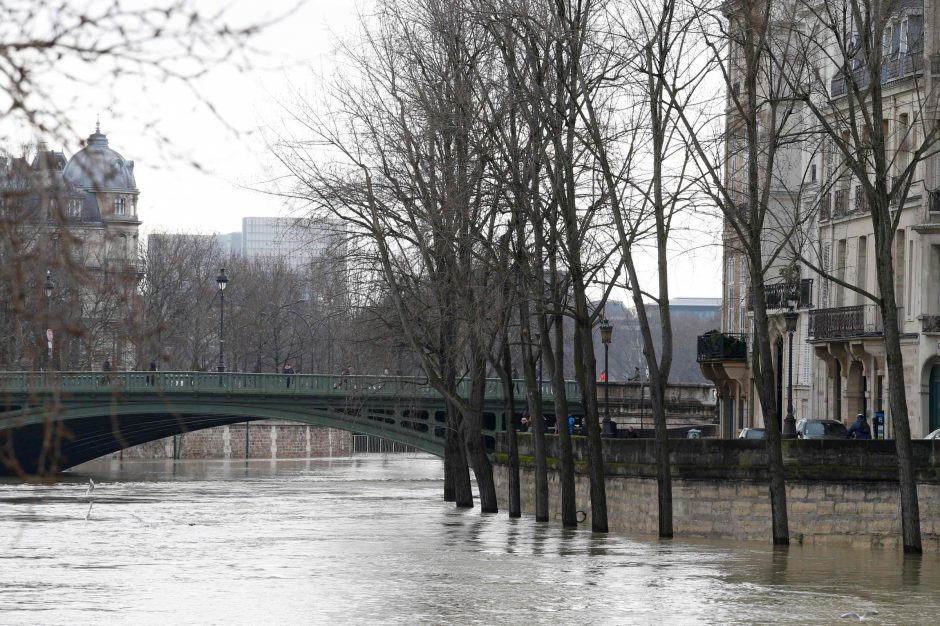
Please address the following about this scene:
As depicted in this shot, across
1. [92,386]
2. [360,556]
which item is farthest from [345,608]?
[92,386]

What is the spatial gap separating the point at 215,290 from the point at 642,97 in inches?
3310

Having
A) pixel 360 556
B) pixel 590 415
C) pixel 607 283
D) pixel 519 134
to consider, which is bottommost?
pixel 360 556

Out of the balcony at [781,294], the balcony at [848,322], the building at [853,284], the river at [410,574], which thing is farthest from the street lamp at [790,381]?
the balcony at [781,294]

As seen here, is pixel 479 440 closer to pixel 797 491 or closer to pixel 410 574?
pixel 797 491

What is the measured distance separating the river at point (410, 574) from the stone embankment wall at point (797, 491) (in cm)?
Answer: 110

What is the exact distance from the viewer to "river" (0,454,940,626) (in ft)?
72.7

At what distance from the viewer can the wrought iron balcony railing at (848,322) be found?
4781 centimetres

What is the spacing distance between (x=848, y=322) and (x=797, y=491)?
1628 centimetres

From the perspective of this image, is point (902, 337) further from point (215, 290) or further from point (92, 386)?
point (215, 290)

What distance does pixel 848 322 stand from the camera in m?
49.3

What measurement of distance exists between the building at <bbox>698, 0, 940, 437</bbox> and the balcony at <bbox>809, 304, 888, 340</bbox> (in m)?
0.04

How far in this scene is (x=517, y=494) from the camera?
43188 mm

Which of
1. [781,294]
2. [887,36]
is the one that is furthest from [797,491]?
[781,294]

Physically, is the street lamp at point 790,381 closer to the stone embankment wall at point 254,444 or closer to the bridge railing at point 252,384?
the bridge railing at point 252,384
